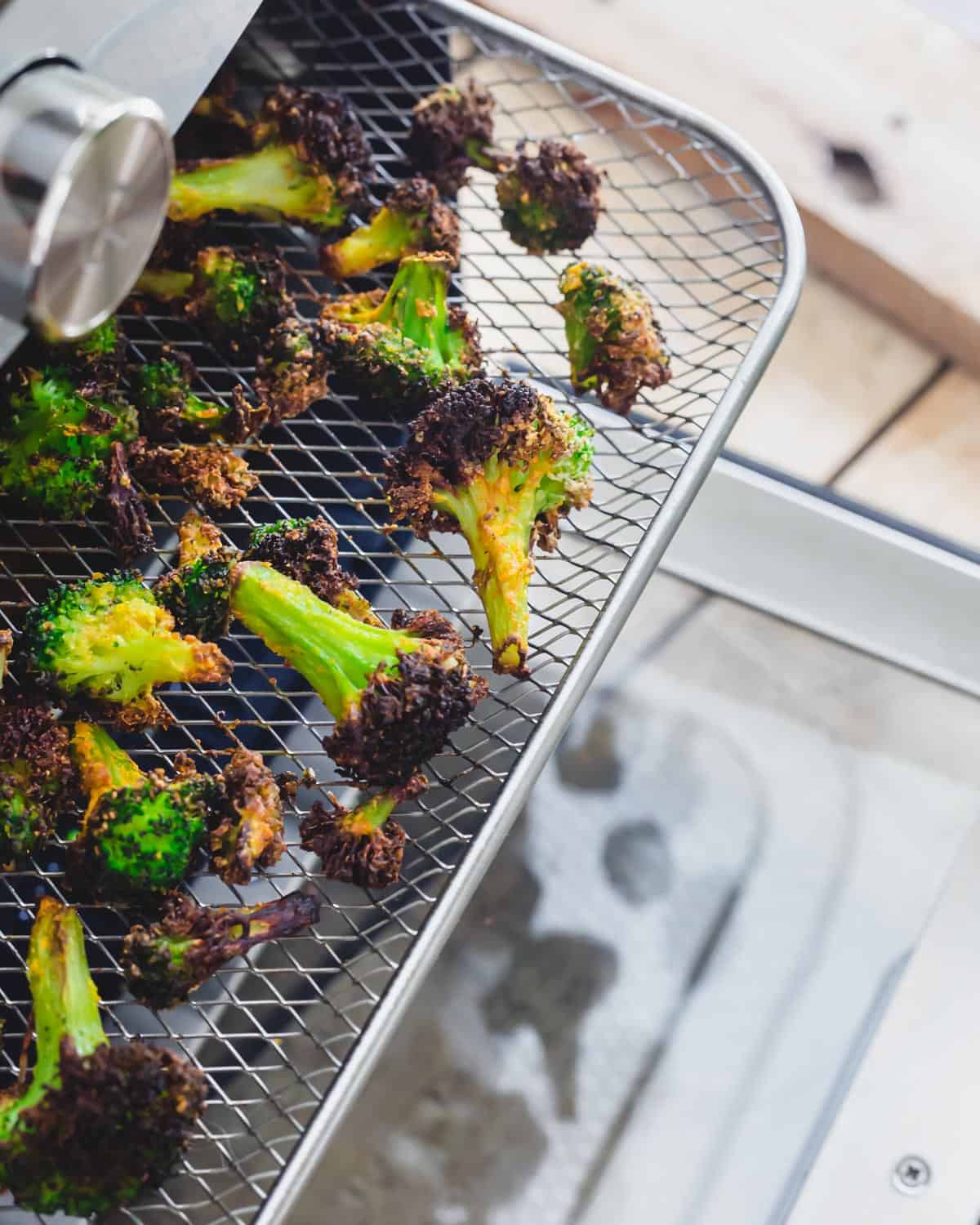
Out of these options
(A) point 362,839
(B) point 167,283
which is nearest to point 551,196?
(B) point 167,283

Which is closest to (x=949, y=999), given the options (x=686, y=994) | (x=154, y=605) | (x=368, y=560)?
(x=686, y=994)

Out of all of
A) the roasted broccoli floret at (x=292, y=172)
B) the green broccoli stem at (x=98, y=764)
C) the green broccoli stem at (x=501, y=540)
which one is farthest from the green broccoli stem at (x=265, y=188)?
the green broccoli stem at (x=98, y=764)

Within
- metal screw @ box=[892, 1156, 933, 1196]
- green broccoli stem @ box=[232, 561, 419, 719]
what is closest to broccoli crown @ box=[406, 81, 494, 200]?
green broccoli stem @ box=[232, 561, 419, 719]

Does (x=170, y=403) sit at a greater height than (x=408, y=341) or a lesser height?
lesser

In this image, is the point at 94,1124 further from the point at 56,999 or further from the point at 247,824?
the point at 247,824

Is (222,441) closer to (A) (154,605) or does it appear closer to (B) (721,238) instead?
(A) (154,605)

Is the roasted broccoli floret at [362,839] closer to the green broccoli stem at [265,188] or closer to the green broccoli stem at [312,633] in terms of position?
the green broccoli stem at [312,633]

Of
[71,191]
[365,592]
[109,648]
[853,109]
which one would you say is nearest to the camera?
[71,191]
